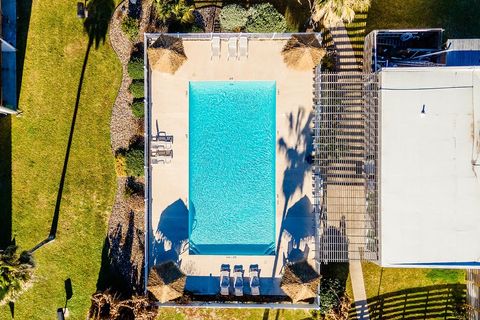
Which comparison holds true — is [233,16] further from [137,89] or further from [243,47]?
[137,89]

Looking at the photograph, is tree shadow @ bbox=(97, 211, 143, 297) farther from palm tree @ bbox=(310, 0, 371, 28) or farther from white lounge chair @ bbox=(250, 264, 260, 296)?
palm tree @ bbox=(310, 0, 371, 28)

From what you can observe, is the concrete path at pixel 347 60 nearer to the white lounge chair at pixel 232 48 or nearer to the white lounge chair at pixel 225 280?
the white lounge chair at pixel 232 48

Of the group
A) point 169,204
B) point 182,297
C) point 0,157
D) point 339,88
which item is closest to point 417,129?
point 339,88

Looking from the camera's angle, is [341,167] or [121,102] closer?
[341,167]

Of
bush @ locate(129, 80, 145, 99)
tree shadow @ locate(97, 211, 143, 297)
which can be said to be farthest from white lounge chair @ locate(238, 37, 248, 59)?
tree shadow @ locate(97, 211, 143, 297)

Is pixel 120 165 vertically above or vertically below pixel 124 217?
Answer: above

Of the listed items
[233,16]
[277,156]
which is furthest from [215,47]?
[277,156]
